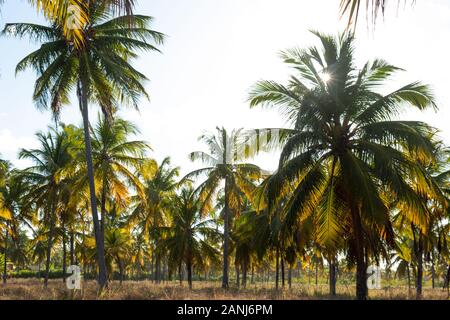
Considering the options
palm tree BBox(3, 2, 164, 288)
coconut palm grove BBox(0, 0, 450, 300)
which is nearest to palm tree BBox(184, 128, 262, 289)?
coconut palm grove BBox(0, 0, 450, 300)

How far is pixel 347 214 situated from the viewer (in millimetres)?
14828

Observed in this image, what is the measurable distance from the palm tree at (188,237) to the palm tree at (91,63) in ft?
42.9

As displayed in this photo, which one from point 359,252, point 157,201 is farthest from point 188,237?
point 359,252

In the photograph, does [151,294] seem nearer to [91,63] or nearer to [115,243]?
[91,63]

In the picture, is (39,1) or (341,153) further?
(341,153)

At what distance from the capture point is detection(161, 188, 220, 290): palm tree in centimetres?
3291

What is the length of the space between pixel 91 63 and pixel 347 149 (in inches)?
447

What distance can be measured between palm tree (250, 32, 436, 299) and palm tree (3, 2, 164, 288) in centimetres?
677

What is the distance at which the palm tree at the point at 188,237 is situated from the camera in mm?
32906

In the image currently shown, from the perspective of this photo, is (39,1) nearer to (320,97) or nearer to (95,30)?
(320,97)

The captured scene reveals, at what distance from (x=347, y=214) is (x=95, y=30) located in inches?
516

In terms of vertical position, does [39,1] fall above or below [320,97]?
below

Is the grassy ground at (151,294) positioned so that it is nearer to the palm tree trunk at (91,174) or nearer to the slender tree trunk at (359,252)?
the palm tree trunk at (91,174)
